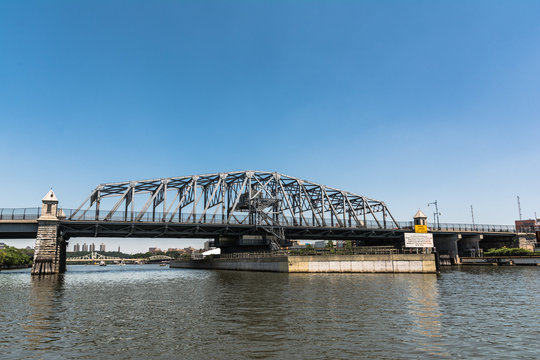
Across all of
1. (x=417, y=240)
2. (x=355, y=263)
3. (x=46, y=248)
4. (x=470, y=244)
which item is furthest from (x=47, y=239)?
(x=470, y=244)

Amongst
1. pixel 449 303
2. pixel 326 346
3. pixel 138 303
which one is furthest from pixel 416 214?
pixel 326 346

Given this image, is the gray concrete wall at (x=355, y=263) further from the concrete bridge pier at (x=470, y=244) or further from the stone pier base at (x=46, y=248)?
the concrete bridge pier at (x=470, y=244)

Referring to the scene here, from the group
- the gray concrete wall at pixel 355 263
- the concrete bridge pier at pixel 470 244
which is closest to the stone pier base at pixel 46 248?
the gray concrete wall at pixel 355 263

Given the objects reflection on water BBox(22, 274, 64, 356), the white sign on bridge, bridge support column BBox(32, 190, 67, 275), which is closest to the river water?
reflection on water BBox(22, 274, 64, 356)

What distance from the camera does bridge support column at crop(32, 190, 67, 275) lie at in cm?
7138

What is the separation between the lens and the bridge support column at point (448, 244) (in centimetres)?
11262

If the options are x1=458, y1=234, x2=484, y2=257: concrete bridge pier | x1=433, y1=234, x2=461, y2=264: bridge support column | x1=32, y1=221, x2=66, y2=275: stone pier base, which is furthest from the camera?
x1=458, y1=234, x2=484, y2=257: concrete bridge pier

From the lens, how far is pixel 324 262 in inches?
2579

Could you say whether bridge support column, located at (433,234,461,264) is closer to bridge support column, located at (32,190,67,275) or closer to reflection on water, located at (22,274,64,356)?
bridge support column, located at (32,190,67,275)

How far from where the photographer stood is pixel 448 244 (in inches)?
4537

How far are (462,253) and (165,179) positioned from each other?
324ft

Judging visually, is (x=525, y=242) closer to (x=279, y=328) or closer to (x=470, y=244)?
(x=470, y=244)

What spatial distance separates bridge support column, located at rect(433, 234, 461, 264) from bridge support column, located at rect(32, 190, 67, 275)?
104550 millimetres

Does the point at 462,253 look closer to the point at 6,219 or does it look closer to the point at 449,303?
the point at 449,303
